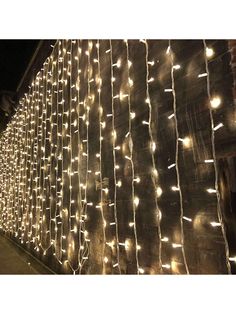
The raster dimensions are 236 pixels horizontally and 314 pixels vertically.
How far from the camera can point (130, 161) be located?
2.63m

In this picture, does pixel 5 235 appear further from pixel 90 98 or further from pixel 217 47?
pixel 217 47

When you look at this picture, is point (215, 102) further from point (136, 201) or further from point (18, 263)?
point (18, 263)

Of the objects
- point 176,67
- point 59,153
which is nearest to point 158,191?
point 176,67

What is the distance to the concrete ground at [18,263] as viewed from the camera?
4.39 meters

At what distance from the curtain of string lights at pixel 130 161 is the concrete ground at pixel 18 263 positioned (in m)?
0.18

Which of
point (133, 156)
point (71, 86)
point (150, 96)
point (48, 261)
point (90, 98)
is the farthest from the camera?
point (48, 261)

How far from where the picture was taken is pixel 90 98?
347 centimetres

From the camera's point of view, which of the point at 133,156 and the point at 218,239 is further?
the point at 133,156

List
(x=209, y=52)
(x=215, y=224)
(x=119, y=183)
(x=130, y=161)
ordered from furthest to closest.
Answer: (x=119, y=183) < (x=130, y=161) < (x=209, y=52) < (x=215, y=224)

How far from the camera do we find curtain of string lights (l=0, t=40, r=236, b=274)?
185 cm

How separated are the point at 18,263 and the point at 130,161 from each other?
345 centimetres
